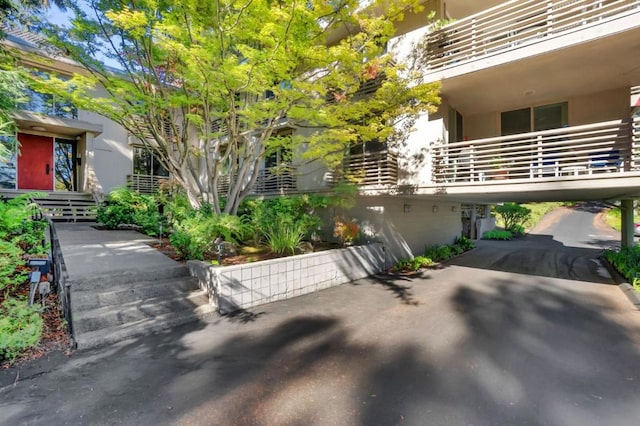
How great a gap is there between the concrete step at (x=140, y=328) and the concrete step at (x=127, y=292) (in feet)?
1.82

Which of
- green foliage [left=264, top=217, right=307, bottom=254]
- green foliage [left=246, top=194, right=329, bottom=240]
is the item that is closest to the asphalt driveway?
green foliage [left=264, top=217, right=307, bottom=254]

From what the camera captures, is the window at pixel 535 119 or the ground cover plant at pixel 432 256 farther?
the ground cover plant at pixel 432 256

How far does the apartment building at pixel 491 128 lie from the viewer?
600cm

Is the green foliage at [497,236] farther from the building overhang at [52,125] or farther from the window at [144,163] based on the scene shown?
the building overhang at [52,125]

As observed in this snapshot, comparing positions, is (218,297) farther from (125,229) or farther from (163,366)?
(125,229)

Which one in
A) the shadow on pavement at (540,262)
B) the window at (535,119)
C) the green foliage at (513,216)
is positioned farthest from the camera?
the green foliage at (513,216)

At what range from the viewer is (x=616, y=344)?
3.96 meters

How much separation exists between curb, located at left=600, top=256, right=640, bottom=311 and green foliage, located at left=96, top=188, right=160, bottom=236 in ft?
39.3

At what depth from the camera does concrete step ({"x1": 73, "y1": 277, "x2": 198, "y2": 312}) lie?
171 inches

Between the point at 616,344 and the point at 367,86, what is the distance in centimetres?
832

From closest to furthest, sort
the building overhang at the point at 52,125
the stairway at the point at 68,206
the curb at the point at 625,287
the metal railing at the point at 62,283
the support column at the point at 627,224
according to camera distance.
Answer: the metal railing at the point at 62,283 < the curb at the point at 625,287 < the support column at the point at 627,224 < the building overhang at the point at 52,125 < the stairway at the point at 68,206

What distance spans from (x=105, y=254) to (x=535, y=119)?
12.3m

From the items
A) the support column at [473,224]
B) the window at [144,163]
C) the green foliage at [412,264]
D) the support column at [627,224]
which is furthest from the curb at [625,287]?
the window at [144,163]

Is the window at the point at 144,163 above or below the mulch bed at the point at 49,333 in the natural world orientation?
above
